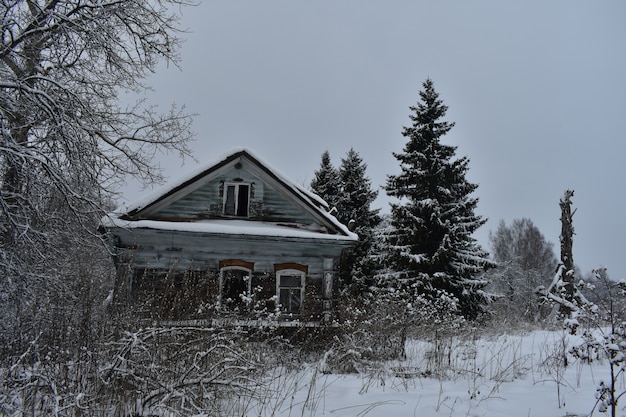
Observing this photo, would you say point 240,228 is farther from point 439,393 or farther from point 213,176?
point 439,393

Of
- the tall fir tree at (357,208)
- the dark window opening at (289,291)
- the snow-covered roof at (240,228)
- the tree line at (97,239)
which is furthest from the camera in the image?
the tall fir tree at (357,208)

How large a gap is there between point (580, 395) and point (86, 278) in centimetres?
536

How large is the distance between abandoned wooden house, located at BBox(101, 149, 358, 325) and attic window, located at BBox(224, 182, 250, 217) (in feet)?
0.09

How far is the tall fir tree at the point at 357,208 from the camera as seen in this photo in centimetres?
2344

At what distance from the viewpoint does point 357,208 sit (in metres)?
24.5

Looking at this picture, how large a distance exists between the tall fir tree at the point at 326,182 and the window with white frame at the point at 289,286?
13909mm

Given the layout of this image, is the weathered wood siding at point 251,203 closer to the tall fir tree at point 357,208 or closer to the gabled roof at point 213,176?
the gabled roof at point 213,176

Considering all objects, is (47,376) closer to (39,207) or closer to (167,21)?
(39,207)

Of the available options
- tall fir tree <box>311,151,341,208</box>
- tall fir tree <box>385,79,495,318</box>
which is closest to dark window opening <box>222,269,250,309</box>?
tall fir tree <box>385,79,495,318</box>

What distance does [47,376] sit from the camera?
3303 mm

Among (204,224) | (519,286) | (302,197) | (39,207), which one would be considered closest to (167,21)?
(39,207)

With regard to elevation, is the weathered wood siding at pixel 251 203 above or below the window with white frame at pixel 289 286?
above

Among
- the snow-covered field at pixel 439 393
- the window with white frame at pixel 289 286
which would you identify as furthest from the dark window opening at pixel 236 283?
the snow-covered field at pixel 439 393

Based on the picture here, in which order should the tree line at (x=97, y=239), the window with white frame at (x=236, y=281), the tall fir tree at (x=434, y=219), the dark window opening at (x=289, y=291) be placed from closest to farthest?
the tree line at (x=97, y=239) < the window with white frame at (x=236, y=281) < the dark window opening at (x=289, y=291) < the tall fir tree at (x=434, y=219)
